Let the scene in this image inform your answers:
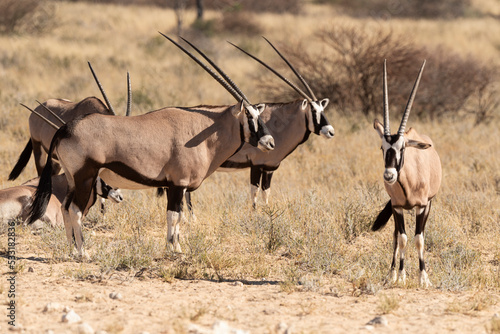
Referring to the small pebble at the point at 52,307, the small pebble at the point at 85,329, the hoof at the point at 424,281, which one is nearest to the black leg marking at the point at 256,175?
the hoof at the point at 424,281

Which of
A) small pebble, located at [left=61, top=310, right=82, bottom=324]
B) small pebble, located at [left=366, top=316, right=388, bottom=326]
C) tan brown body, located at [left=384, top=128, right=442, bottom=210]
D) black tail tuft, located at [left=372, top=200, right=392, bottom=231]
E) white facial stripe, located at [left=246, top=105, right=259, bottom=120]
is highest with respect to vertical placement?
white facial stripe, located at [left=246, top=105, right=259, bottom=120]

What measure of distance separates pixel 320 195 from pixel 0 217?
13.0ft

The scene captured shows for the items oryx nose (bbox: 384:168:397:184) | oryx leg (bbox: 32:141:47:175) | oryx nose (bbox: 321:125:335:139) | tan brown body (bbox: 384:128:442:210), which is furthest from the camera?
oryx leg (bbox: 32:141:47:175)

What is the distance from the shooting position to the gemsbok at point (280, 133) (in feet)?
26.2

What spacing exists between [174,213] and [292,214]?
1.91 metres

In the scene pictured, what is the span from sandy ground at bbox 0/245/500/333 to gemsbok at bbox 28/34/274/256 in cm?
66

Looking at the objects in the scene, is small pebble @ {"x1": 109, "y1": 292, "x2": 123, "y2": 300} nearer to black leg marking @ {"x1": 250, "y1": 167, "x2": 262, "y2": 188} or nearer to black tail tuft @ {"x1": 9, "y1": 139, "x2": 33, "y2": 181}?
black leg marking @ {"x1": 250, "y1": 167, "x2": 262, "y2": 188}

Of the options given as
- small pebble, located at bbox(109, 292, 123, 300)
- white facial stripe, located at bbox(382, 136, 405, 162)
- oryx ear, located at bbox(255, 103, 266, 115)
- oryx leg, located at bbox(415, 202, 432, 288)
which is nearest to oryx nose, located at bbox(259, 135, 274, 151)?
oryx ear, located at bbox(255, 103, 266, 115)

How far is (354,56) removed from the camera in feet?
47.1

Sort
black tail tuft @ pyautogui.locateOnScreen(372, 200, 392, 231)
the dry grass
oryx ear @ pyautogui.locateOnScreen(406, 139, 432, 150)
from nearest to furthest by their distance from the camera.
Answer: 1. oryx ear @ pyautogui.locateOnScreen(406, 139, 432, 150)
2. the dry grass
3. black tail tuft @ pyautogui.locateOnScreen(372, 200, 392, 231)

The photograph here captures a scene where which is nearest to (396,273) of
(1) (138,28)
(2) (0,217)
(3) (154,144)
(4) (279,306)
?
(4) (279,306)

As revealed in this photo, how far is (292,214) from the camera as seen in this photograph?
7.59m

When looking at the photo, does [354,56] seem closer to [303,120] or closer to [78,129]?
[303,120]

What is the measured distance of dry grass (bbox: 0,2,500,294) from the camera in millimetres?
5973
